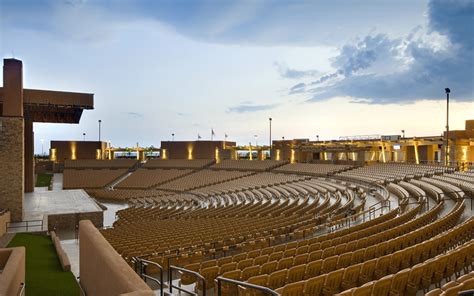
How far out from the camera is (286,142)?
54.7m

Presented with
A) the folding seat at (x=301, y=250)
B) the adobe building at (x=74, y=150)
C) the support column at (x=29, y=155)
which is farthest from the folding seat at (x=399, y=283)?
the adobe building at (x=74, y=150)

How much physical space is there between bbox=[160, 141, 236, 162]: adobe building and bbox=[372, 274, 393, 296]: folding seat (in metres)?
53.3

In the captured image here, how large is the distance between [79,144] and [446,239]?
2297 inches

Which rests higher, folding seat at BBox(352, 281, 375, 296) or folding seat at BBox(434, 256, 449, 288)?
folding seat at BBox(352, 281, 375, 296)

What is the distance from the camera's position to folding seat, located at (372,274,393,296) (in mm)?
5309

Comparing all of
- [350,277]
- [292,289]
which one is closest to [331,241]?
[350,277]

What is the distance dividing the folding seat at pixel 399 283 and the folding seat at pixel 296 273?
1.77 meters

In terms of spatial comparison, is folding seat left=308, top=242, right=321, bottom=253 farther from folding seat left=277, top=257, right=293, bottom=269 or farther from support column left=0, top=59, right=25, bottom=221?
support column left=0, top=59, right=25, bottom=221

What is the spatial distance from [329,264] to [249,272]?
170 cm

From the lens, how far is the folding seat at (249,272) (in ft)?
23.1

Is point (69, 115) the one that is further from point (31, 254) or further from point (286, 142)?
point (286, 142)

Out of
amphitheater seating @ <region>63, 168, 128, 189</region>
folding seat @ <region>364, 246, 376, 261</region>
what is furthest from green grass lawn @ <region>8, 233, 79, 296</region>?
amphitheater seating @ <region>63, 168, 128, 189</region>

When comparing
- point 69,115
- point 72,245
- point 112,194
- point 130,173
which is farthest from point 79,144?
point 72,245

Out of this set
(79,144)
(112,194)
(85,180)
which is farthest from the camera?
(79,144)
